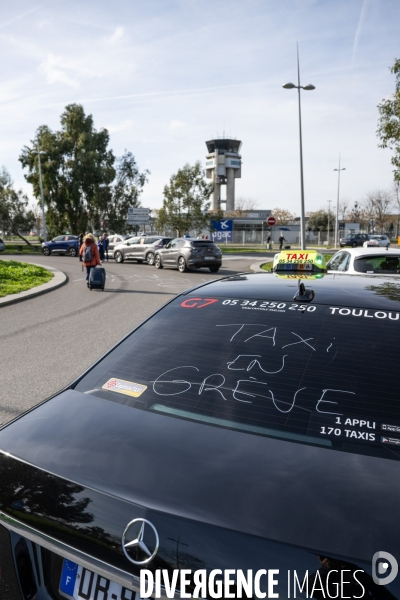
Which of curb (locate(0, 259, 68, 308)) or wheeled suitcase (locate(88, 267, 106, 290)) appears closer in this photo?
curb (locate(0, 259, 68, 308))

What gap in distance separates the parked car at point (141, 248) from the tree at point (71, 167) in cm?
2260

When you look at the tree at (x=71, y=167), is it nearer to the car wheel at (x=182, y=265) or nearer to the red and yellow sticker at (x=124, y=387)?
the car wheel at (x=182, y=265)

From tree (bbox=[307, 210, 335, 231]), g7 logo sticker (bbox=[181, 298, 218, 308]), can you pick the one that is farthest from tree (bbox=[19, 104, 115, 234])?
tree (bbox=[307, 210, 335, 231])

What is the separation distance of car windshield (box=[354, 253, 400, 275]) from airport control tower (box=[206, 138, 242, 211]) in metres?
102

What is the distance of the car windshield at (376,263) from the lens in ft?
30.4

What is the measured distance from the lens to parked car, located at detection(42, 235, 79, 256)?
→ 39.3 m

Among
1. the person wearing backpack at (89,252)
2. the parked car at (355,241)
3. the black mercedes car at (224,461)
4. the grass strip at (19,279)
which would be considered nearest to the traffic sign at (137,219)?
the parked car at (355,241)

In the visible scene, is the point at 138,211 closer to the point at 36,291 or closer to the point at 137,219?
the point at 137,219

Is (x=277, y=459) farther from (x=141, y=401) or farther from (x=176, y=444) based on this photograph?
(x=141, y=401)

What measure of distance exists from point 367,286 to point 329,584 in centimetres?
199

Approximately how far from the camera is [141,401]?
2412 millimetres

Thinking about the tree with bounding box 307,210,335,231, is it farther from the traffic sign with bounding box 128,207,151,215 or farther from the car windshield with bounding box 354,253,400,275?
the car windshield with bounding box 354,253,400,275

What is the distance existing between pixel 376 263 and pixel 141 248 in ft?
67.9

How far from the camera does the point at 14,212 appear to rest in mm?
50125
